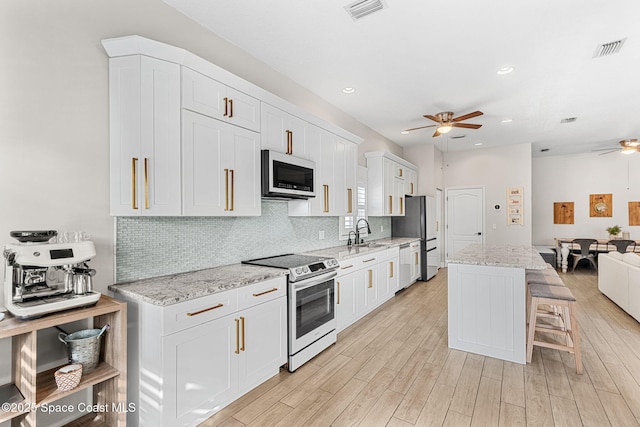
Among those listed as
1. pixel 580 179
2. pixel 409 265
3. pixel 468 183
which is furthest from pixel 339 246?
pixel 580 179

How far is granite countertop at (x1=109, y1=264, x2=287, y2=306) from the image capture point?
1.81 metres

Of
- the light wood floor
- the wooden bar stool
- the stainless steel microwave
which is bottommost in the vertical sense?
the light wood floor

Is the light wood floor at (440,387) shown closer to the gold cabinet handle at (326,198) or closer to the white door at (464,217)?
the gold cabinet handle at (326,198)

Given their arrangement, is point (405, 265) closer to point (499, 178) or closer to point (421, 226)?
point (421, 226)

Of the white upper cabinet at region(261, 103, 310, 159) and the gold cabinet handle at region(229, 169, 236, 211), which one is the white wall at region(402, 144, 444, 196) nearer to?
the white upper cabinet at region(261, 103, 310, 159)

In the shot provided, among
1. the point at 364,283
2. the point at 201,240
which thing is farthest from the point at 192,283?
the point at 364,283

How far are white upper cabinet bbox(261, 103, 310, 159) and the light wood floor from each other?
2.06 metres

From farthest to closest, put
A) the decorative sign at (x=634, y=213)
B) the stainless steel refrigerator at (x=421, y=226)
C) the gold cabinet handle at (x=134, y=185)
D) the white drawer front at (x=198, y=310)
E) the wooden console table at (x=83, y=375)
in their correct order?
the decorative sign at (x=634, y=213), the stainless steel refrigerator at (x=421, y=226), the gold cabinet handle at (x=134, y=185), the white drawer front at (x=198, y=310), the wooden console table at (x=83, y=375)

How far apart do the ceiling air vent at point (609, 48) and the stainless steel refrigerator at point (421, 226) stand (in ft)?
10.8

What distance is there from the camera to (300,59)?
126 inches

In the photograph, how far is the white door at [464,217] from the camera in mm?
7332

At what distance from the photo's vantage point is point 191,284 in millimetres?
2082

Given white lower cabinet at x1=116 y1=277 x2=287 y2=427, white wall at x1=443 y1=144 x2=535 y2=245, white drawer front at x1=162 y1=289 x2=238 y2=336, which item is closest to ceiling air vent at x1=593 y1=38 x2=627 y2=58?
white lower cabinet at x1=116 y1=277 x2=287 y2=427

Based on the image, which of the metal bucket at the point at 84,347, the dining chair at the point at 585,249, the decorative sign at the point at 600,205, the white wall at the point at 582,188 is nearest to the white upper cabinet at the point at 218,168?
the metal bucket at the point at 84,347
